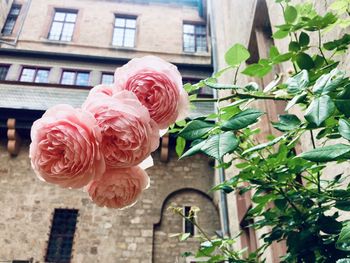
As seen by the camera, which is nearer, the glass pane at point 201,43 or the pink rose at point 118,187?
the pink rose at point 118,187

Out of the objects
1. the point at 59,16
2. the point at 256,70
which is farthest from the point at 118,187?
the point at 59,16

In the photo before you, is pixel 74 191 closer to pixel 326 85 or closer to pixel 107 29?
pixel 107 29

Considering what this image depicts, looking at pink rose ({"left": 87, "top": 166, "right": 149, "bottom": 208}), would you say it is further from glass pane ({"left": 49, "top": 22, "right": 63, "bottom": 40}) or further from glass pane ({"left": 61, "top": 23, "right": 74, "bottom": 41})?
glass pane ({"left": 49, "top": 22, "right": 63, "bottom": 40})

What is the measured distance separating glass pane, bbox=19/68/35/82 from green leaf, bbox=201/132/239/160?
11.1m

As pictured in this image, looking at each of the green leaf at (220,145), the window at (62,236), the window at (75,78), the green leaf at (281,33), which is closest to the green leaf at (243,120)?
the green leaf at (220,145)

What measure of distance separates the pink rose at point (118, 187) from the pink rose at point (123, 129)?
0.04 meters

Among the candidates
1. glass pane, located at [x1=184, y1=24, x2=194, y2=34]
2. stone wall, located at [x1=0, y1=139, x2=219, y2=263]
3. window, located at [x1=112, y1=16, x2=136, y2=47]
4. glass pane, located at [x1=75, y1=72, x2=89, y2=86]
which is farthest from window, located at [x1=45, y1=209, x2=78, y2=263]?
glass pane, located at [x1=184, y1=24, x2=194, y2=34]

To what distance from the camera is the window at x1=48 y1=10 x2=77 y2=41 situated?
1213 cm

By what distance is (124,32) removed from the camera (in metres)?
12.7

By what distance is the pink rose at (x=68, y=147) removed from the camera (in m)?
0.62

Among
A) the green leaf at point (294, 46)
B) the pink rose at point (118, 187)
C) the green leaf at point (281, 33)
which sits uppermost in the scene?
the green leaf at point (281, 33)

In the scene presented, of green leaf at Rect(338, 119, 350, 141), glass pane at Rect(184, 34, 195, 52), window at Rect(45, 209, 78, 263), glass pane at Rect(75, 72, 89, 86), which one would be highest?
glass pane at Rect(184, 34, 195, 52)

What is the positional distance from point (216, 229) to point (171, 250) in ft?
3.99

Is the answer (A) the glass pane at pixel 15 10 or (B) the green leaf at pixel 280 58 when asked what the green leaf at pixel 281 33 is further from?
(A) the glass pane at pixel 15 10
